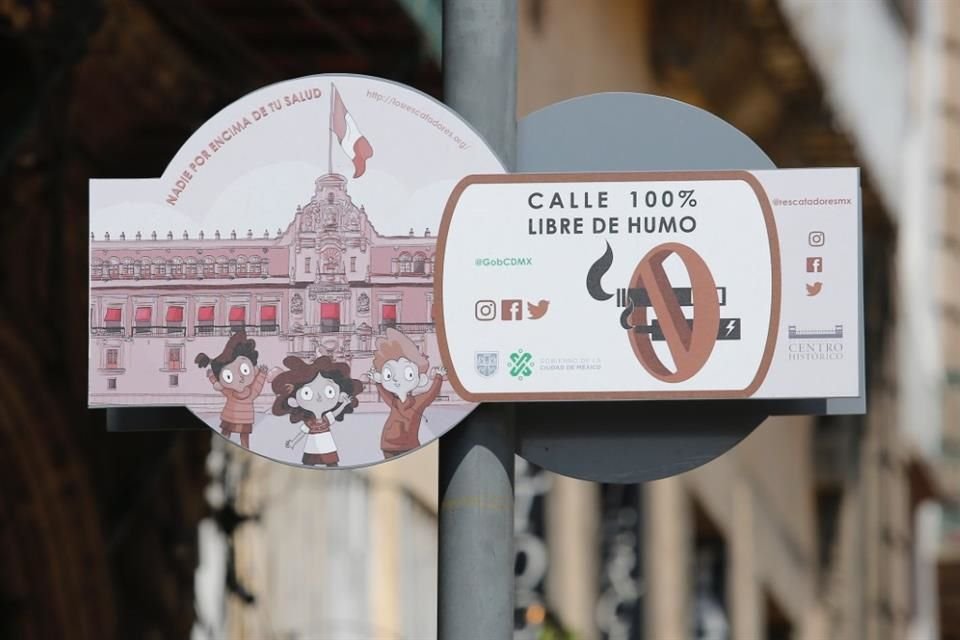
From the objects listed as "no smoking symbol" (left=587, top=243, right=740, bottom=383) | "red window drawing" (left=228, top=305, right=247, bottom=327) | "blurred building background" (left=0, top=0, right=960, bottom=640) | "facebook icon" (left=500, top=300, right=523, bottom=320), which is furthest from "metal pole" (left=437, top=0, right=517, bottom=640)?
"blurred building background" (left=0, top=0, right=960, bottom=640)

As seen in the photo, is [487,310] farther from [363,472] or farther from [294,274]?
[363,472]

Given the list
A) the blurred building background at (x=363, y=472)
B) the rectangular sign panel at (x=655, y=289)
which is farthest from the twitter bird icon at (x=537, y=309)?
the blurred building background at (x=363, y=472)

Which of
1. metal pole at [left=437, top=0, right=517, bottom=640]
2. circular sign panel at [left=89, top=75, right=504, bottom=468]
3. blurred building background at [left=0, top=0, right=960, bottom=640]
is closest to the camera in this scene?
metal pole at [left=437, top=0, right=517, bottom=640]

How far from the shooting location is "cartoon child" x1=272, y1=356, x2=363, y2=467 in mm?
3814

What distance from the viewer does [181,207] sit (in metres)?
3.94

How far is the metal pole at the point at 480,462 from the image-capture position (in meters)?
3.71

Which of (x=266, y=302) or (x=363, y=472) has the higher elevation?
(x=266, y=302)

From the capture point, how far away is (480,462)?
3.82 metres

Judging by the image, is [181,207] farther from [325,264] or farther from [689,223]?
[689,223]

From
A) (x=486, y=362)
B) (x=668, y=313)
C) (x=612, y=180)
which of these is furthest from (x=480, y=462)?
(x=612, y=180)

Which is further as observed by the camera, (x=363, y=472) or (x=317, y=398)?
(x=363, y=472)

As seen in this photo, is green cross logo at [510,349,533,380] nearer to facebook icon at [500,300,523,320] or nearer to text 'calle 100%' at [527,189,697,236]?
facebook icon at [500,300,523,320]

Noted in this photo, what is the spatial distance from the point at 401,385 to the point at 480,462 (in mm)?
178

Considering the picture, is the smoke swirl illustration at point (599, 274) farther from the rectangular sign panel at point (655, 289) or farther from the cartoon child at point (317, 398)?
the cartoon child at point (317, 398)
